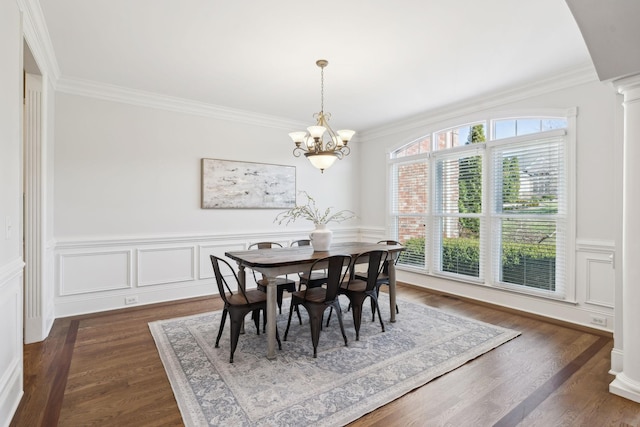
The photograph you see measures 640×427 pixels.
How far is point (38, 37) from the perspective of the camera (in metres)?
2.73

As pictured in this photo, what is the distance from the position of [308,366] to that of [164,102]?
377 cm

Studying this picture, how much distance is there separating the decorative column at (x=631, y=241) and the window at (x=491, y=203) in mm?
1460

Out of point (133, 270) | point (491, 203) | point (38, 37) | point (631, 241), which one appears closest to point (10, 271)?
point (38, 37)

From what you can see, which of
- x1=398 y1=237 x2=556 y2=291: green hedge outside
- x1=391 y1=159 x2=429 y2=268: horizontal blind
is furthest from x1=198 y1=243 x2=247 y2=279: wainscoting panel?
x1=398 y1=237 x2=556 y2=291: green hedge outside

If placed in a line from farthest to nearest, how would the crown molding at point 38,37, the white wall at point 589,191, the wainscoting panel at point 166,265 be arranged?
1. the wainscoting panel at point 166,265
2. the white wall at point 589,191
3. the crown molding at point 38,37

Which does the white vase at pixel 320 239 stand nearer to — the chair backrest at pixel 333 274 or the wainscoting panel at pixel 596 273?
the chair backrest at pixel 333 274

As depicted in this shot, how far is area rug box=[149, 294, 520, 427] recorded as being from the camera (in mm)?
2088

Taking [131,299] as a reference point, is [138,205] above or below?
above

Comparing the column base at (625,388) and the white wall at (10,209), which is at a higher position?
the white wall at (10,209)

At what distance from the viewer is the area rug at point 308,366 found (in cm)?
209

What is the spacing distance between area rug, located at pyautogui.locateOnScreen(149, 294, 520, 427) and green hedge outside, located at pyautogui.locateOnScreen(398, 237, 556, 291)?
0.95m

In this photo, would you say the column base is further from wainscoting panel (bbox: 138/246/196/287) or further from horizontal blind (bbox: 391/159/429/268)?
wainscoting panel (bbox: 138/246/196/287)

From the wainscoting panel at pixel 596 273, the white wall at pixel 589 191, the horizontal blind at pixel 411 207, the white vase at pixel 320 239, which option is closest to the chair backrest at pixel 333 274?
the white vase at pixel 320 239

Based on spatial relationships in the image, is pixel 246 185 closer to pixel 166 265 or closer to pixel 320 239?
pixel 166 265
